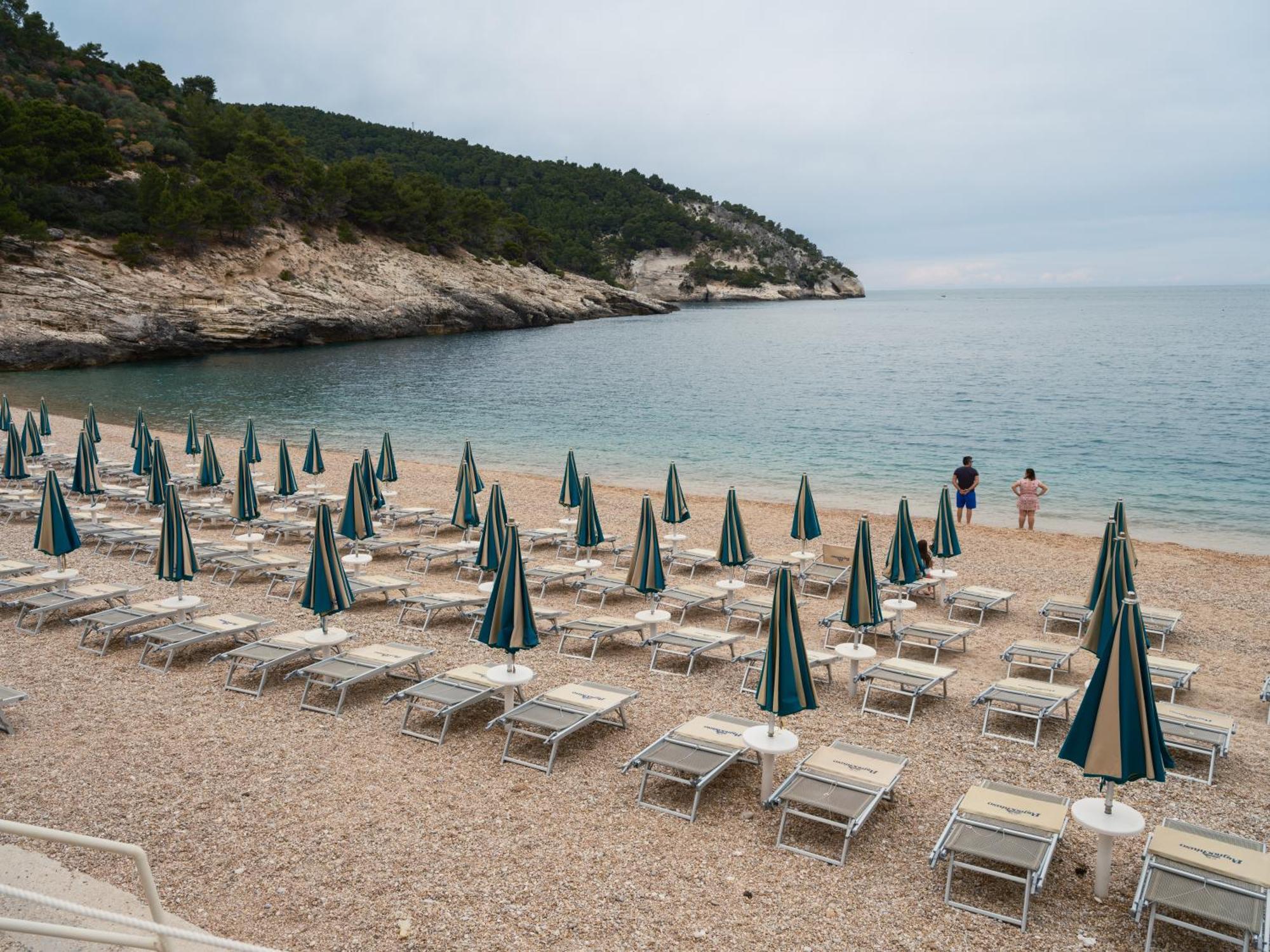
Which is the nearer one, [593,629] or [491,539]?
[593,629]

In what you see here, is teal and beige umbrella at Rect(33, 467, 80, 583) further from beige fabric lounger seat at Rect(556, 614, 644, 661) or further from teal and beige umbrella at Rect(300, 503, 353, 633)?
beige fabric lounger seat at Rect(556, 614, 644, 661)

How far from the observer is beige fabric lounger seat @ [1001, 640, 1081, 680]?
31.5ft

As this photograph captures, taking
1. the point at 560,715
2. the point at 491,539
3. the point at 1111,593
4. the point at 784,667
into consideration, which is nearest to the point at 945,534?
the point at 1111,593

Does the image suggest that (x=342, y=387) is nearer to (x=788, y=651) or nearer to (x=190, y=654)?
(x=190, y=654)

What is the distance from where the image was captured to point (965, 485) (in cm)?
1773

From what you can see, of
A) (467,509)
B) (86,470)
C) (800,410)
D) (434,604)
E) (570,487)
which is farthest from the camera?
(800,410)

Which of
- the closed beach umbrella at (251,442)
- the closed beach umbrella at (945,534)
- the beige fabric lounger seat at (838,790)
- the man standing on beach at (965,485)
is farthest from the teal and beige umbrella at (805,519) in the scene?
the closed beach umbrella at (251,442)

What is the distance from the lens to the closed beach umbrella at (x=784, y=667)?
6.32 meters

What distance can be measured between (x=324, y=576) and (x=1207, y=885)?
7.69m

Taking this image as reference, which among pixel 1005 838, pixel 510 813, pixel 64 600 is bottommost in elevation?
pixel 510 813

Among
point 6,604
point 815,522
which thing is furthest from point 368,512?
point 815,522

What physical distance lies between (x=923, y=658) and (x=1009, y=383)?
45.5 metres

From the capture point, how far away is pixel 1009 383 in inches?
2014

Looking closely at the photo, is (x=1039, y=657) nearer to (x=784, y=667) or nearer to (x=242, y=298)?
(x=784, y=667)
